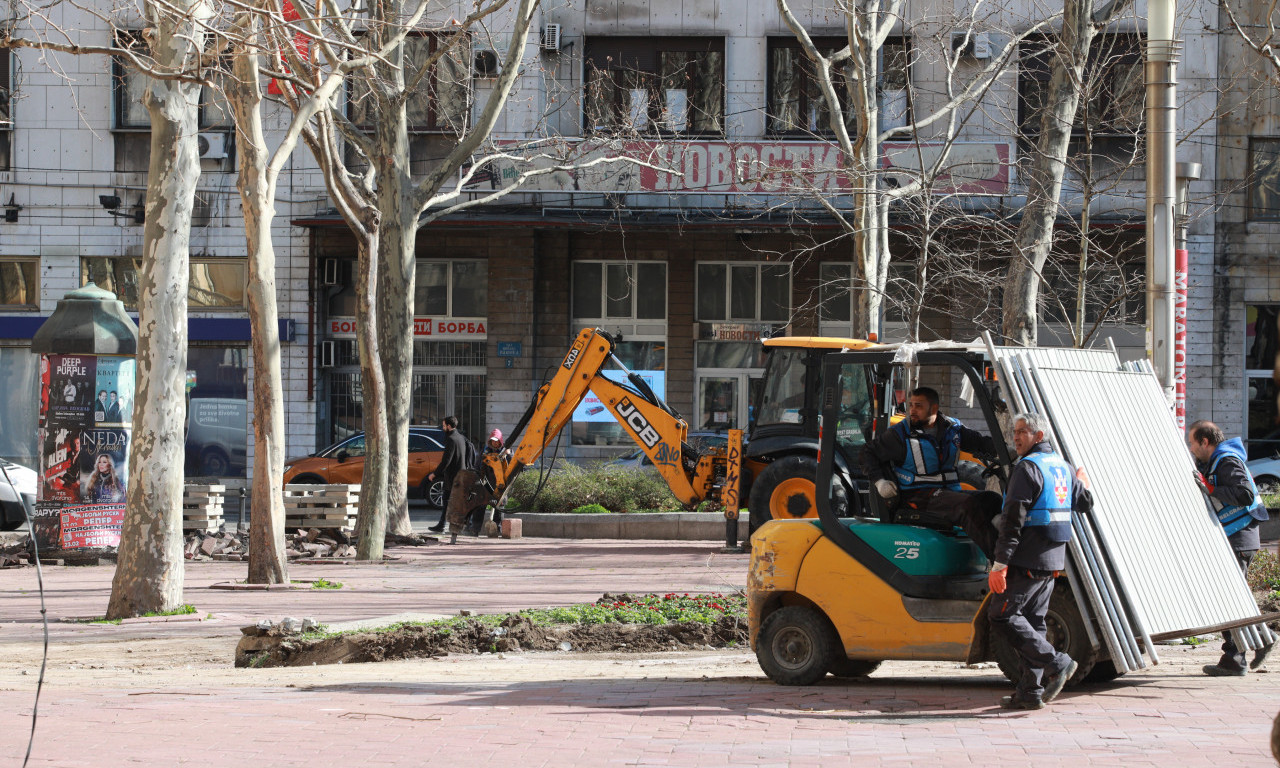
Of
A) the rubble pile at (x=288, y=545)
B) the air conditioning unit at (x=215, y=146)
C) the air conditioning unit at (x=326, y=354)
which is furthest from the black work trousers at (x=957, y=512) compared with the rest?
the air conditioning unit at (x=215, y=146)

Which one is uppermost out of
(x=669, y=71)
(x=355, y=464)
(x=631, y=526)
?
(x=669, y=71)

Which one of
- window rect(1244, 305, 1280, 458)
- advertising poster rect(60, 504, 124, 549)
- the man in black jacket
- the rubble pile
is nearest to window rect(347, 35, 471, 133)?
the man in black jacket

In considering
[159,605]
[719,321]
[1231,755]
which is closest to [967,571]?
[1231,755]

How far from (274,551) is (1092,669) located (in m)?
8.66

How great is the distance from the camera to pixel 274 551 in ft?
45.7

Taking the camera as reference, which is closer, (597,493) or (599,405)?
(597,493)

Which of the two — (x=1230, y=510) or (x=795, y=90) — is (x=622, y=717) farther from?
(x=795, y=90)

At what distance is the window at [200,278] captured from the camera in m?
29.2

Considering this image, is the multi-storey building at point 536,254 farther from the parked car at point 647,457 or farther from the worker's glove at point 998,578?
the worker's glove at point 998,578

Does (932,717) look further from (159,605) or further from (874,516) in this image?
(159,605)

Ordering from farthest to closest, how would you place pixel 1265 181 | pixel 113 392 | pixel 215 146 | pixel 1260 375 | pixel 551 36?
A: pixel 215 146
pixel 551 36
pixel 1260 375
pixel 1265 181
pixel 113 392

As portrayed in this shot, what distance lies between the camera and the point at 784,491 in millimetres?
16797

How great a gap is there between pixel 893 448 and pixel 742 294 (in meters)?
21.3

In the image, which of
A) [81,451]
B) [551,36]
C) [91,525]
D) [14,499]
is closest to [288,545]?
[91,525]
